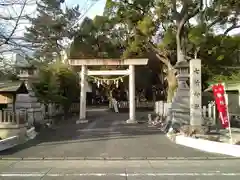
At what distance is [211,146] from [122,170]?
478 cm

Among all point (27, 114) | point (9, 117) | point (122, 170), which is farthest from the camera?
point (27, 114)

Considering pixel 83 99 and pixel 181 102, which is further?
pixel 83 99

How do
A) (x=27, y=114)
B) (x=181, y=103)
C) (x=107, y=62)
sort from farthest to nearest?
(x=107, y=62) < (x=27, y=114) < (x=181, y=103)

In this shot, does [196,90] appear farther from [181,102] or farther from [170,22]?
[170,22]

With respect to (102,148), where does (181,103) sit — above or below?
above

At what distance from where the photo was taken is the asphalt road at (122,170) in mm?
8578

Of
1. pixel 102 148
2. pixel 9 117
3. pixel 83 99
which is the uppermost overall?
pixel 83 99

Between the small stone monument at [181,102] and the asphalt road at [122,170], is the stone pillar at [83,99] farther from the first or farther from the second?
the asphalt road at [122,170]

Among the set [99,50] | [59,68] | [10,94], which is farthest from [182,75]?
[99,50]

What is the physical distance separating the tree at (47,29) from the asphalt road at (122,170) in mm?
4053

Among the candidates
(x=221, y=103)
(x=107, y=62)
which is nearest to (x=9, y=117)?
(x=221, y=103)

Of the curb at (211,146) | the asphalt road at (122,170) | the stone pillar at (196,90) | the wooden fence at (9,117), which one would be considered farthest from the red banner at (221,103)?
the wooden fence at (9,117)

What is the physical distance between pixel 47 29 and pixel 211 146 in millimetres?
7411

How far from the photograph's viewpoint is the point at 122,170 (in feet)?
30.9
